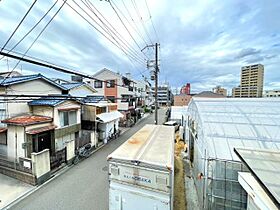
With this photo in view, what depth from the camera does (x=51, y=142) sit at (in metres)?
11.8

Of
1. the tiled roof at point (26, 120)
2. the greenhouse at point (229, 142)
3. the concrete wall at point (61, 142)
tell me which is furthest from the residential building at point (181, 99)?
the tiled roof at point (26, 120)

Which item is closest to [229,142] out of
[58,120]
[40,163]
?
[40,163]

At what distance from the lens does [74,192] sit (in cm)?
833

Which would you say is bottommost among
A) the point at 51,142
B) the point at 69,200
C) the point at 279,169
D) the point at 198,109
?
the point at 69,200

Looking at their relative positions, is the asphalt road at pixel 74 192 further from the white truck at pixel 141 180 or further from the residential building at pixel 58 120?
the white truck at pixel 141 180

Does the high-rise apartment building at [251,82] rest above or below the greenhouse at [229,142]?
above

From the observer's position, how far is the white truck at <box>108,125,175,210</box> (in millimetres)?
4719

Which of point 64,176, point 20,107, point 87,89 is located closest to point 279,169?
point 64,176

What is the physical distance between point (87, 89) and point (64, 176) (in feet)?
47.7

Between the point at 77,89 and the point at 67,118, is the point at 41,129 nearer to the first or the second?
the point at 67,118

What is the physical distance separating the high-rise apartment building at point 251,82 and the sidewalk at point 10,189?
121ft

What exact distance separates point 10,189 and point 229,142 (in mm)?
10751

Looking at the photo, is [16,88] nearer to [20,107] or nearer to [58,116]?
[20,107]

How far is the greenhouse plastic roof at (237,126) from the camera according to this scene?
19.0ft
